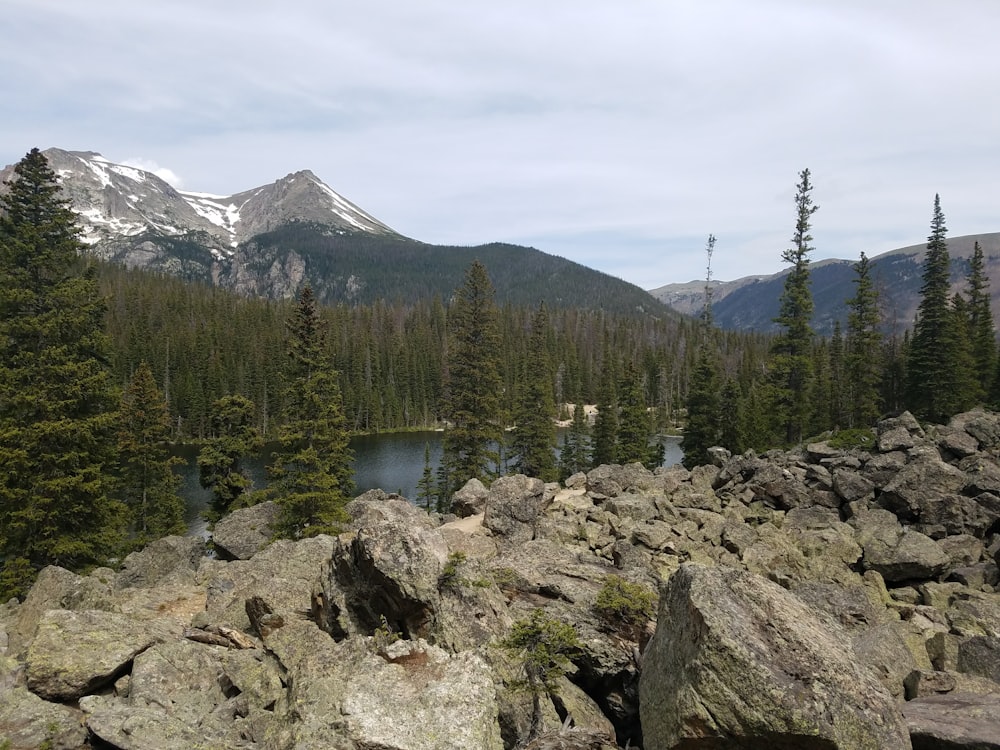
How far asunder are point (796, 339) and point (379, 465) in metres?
55.9

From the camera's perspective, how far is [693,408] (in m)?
48.3

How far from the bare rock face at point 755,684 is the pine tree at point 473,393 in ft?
98.4

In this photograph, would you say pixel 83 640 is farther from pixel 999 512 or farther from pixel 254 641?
pixel 999 512

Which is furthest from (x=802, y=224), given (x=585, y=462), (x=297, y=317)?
(x=297, y=317)

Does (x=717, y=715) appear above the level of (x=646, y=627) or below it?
above

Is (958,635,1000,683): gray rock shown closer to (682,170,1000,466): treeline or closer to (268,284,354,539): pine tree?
(268,284,354,539): pine tree

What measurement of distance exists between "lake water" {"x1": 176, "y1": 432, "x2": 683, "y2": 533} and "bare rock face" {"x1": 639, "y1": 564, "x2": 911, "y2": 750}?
45.1 m

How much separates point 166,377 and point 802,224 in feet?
370

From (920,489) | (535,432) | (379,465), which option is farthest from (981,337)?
(379,465)

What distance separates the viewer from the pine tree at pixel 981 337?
173 ft

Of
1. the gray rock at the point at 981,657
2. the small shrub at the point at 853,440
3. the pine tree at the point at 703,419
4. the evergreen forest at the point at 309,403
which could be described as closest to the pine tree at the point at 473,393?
the evergreen forest at the point at 309,403

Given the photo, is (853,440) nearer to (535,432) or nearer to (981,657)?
(535,432)

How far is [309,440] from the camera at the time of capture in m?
28.4

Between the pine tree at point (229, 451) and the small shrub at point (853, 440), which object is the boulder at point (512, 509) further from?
the small shrub at point (853, 440)
